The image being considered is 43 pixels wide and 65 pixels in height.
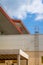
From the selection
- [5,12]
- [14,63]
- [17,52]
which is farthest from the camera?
[5,12]

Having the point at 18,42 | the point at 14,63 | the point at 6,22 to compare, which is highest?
the point at 6,22

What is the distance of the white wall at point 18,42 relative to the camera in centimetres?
3219

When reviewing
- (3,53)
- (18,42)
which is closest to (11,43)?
(18,42)

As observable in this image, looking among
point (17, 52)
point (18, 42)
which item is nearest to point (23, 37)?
point (18, 42)

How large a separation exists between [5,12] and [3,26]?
1.66 m

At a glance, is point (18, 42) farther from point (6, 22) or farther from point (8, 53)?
point (8, 53)

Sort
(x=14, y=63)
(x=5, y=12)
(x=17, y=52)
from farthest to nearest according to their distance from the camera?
(x=5, y=12) → (x=14, y=63) → (x=17, y=52)

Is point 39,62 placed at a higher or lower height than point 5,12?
lower

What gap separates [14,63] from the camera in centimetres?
3127

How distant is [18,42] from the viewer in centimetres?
3244

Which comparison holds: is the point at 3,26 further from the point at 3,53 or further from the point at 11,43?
the point at 3,53

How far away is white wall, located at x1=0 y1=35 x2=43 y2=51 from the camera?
32188mm

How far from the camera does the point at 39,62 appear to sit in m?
31.4

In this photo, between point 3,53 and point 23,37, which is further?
point 23,37
